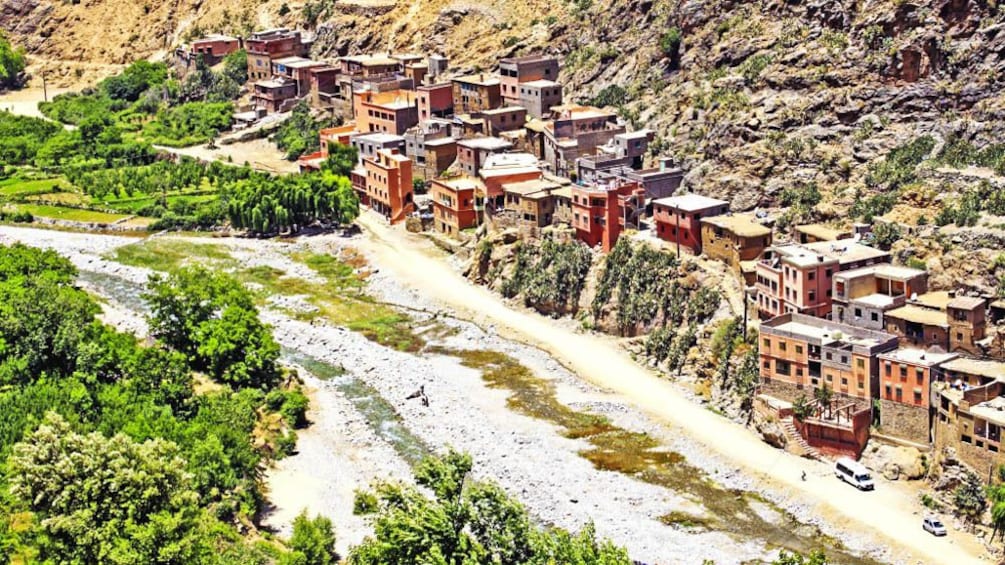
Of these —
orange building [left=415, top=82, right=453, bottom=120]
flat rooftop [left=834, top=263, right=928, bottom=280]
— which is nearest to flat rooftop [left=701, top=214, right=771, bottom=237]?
flat rooftop [left=834, top=263, right=928, bottom=280]

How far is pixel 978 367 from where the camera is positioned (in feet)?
199

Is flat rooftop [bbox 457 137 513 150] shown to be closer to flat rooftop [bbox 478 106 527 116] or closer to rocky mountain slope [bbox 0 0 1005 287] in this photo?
flat rooftop [bbox 478 106 527 116]

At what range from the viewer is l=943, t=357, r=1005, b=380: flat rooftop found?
59969 mm

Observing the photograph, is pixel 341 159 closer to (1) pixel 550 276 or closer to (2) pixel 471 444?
(1) pixel 550 276

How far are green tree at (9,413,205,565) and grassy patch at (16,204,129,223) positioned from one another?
60538 mm

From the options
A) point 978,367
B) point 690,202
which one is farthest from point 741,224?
point 978,367

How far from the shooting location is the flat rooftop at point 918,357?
61281mm

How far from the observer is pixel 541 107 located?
103 m

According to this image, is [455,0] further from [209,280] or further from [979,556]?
[979,556]

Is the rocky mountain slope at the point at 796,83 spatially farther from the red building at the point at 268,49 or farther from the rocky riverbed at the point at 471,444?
the red building at the point at 268,49

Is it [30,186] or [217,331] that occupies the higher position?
[30,186]

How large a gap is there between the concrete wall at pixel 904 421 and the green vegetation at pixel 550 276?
898 inches

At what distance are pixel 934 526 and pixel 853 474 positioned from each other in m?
4.88

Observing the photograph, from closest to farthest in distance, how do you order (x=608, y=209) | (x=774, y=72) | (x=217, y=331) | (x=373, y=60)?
(x=217, y=331)
(x=608, y=209)
(x=774, y=72)
(x=373, y=60)
